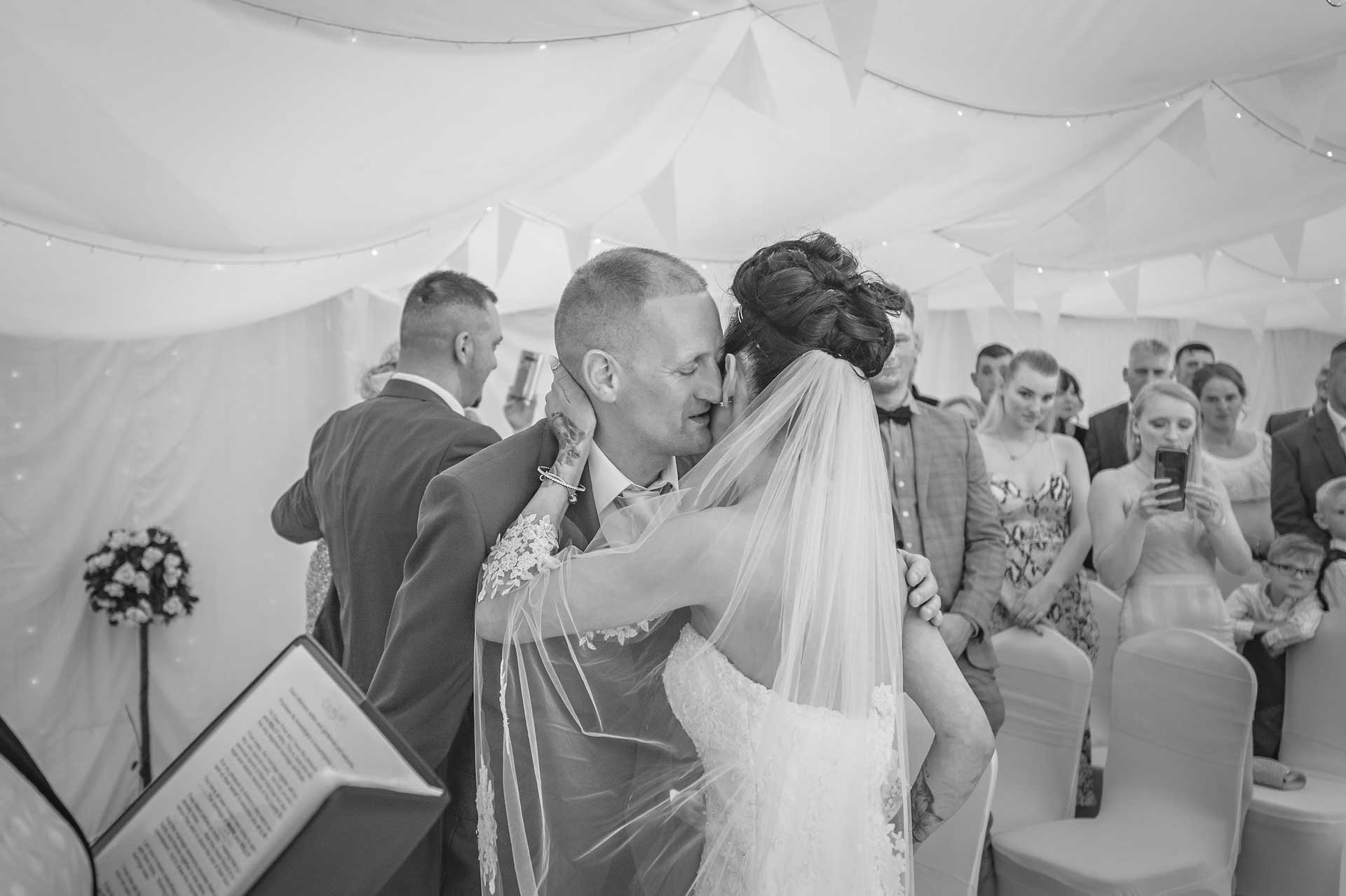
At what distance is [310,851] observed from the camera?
0.80 m

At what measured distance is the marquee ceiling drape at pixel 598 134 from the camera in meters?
3.25

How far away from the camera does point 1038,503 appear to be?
14.1 ft

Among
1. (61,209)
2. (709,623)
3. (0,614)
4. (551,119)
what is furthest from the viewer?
(0,614)

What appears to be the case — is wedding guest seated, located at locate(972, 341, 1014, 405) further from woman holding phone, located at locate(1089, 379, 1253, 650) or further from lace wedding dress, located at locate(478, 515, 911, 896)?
lace wedding dress, located at locate(478, 515, 911, 896)

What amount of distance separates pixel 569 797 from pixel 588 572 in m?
0.40

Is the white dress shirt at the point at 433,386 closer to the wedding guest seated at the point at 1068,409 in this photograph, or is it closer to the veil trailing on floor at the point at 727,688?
the veil trailing on floor at the point at 727,688

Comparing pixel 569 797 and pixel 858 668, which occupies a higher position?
pixel 858 668

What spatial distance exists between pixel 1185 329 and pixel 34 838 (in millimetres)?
13348

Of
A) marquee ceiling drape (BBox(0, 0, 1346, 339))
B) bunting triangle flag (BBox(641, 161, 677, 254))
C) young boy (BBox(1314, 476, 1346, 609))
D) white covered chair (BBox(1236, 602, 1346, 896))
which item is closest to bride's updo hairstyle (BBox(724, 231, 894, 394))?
marquee ceiling drape (BBox(0, 0, 1346, 339))

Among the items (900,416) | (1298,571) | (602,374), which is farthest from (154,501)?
(1298,571)

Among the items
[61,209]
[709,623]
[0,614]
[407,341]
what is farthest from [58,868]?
[0,614]

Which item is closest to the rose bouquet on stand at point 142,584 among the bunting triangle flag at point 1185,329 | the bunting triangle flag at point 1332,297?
the bunting triangle flag at point 1332,297

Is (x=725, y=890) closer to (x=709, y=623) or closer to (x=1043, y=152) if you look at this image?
(x=709, y=623)

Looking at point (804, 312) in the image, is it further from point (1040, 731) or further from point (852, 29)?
point (1040, 731)
